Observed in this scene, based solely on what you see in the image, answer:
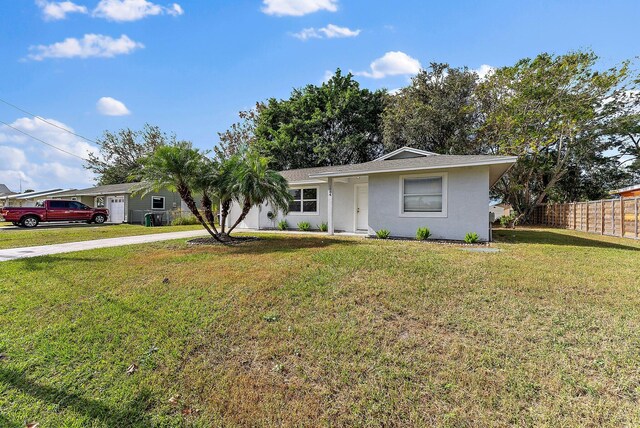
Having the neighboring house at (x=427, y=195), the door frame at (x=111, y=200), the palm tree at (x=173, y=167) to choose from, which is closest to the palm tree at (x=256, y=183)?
the neighboring house at (x=427, y=195)

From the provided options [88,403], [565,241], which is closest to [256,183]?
[88,403]

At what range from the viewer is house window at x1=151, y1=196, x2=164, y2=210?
25.0 metres

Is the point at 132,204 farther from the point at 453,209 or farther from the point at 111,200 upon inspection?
the point at 453,209

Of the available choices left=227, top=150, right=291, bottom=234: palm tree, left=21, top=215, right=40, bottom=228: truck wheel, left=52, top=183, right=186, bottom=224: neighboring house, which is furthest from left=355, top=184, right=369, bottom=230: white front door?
left=21, top=215, right=40, bottom=228: truck wheel

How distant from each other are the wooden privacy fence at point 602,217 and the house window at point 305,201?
12512 millimetres

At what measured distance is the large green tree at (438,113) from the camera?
21688 mm

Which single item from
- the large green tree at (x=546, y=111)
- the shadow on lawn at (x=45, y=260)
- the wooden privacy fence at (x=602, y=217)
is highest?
the large green tree at (x=546, y=111)

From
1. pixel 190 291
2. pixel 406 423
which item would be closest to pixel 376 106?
pixel 190 291

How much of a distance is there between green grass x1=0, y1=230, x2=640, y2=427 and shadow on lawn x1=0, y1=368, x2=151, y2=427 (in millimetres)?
14

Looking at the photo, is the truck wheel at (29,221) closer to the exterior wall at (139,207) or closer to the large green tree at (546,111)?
the exterior wall at (139,207)

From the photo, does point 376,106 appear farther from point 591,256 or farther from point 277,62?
point 591,256

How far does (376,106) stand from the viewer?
25.9 meters

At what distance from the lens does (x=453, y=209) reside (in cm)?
1015

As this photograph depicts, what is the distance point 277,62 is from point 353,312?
1251cm
